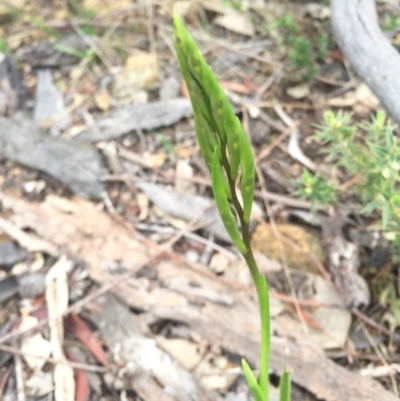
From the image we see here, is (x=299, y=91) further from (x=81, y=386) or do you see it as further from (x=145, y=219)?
(x=81, y=386)

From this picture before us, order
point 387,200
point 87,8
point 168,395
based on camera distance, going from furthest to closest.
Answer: point 87,8, point 168,395, point 387,200

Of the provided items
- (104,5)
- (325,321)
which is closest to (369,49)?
(325,321)

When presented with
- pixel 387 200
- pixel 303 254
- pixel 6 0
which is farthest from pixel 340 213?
pixel 6 0

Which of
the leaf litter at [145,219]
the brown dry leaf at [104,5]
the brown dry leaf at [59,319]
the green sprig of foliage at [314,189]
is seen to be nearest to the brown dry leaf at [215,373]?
the leaf litter at [145,219]

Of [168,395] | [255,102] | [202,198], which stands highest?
[255,102]

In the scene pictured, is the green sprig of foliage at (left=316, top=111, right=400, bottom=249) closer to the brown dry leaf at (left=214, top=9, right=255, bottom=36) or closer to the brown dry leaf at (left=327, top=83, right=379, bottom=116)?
the brown dry leaf at (left=327, top=83, right=379, bottom=116)

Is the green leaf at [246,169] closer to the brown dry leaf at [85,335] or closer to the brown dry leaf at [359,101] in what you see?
the brown dry leaf at [85,335]

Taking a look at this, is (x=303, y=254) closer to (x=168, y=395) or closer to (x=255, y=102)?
(x=168, y=395)
